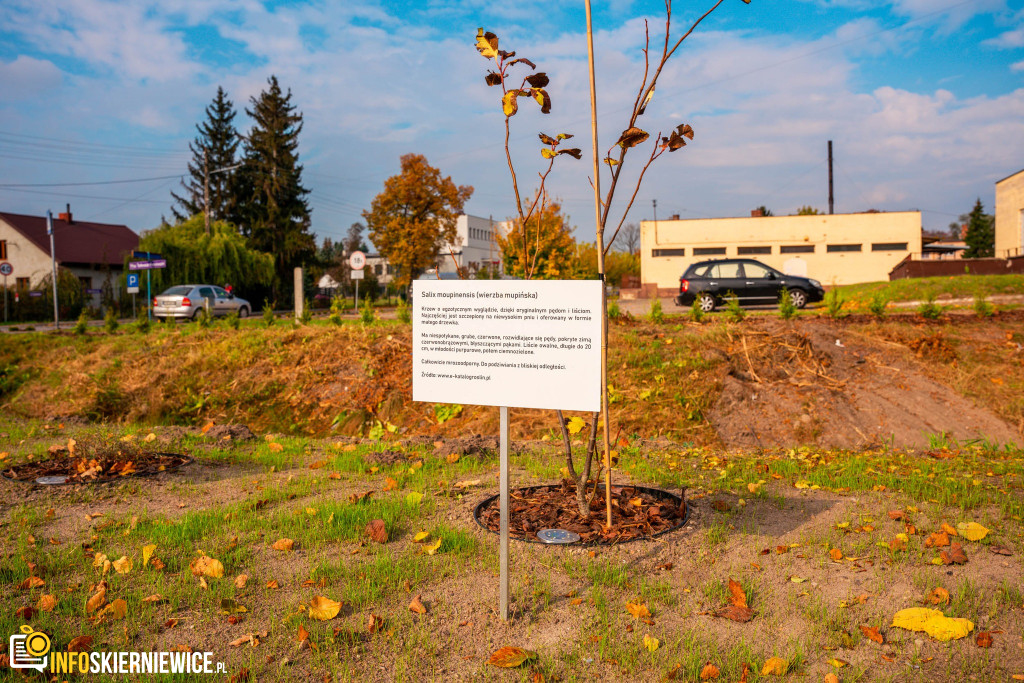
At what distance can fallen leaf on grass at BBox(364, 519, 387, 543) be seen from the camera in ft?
12.7

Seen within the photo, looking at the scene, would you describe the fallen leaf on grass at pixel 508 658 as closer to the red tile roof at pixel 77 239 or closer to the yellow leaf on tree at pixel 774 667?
the yellow leaf on tree at pixel 774 667

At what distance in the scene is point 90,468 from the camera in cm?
517

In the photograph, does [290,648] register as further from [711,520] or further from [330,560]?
[711,520]

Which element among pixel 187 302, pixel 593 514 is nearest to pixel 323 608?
pixel 593 514

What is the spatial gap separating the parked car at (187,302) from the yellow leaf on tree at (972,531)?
23384mm

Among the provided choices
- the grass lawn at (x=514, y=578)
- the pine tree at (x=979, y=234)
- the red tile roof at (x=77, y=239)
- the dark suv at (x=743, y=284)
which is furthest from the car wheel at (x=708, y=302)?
the pine tree at (x=979, y=234)

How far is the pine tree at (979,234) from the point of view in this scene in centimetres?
6544

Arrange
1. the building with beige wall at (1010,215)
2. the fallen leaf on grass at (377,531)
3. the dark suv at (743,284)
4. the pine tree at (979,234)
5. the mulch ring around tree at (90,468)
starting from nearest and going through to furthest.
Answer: the fallen leaf on grass at (377,531), the mulch ring around tree at (90,468), the dark suv at (743,284), the building with beige wall at (1010,215), the pine tree at (979,234)

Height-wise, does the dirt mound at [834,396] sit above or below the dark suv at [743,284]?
below

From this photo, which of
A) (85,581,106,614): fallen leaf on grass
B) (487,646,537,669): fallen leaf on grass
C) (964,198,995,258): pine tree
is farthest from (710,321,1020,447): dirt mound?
(964,198,995,258): pine tree

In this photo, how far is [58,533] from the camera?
4.01 metres

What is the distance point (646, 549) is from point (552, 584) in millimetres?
647

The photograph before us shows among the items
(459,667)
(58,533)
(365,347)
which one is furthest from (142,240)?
(459,667)

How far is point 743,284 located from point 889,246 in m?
28.4
